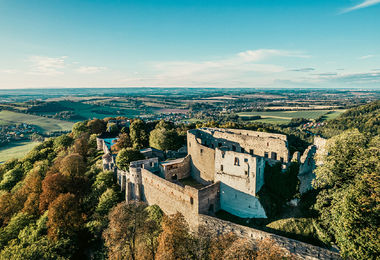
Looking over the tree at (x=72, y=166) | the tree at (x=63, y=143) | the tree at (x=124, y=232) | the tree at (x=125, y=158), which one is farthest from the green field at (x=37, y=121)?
the tree at (x=124, y=232)

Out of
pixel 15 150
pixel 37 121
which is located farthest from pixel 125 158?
pixel 37 121

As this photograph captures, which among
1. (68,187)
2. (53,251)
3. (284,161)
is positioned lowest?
(53,251)

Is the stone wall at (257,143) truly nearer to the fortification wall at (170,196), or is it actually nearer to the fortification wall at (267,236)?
the fortification wall at (267,236)

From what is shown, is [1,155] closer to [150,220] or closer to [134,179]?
[134,179]

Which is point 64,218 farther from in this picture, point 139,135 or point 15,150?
point 15,150

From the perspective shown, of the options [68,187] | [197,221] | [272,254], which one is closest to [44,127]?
Answer: [68,187]

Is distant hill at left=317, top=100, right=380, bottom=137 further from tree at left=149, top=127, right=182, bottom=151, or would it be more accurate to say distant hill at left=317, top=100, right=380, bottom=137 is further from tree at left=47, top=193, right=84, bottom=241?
tree at left=47, top=193, right=84, bottom=241

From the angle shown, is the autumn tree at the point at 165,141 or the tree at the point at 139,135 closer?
the autumn tree at the point at 165,141
